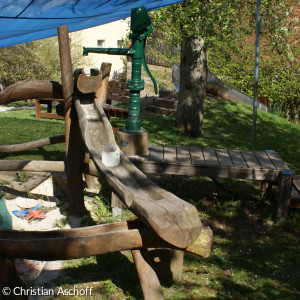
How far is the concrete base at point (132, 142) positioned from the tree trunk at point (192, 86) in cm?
416

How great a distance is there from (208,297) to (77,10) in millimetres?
3149

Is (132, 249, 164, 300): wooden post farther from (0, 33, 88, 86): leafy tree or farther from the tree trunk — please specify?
(0, 33, 88, 86): leafy tree

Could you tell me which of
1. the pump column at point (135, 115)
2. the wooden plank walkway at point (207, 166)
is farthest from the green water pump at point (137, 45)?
the wooden plank walkway at point (207, 166)

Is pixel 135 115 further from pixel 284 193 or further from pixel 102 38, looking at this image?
pixel 102 38

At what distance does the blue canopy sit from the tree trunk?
3.67m

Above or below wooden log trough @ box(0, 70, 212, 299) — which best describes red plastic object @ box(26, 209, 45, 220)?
below

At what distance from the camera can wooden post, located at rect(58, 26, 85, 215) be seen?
4246 millimetres

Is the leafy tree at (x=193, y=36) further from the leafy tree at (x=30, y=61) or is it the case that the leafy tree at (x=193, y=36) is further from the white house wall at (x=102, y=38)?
the white house wall at (x=102, y=38)

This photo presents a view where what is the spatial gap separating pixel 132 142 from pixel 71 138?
0.77 meters

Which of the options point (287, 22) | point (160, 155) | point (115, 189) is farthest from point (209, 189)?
point (287, 22)

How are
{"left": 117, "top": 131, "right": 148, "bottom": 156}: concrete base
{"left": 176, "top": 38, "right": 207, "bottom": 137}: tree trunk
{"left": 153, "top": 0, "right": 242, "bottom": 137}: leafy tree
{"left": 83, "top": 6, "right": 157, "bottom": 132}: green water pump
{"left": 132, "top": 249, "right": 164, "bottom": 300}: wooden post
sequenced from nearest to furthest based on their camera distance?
{"left": 132, "top": 249, "right": 164, "bottom": 300}: wooden post
{"left": 83, "top": 6, "right": 157, "bottom": 132}: green water pump
{"left": 117, "top": 131, "right": 148, "bottom": 156}: concrete base
{"left": 153, "top": 0, "right": 242, "bottom": 137}: leafy tree
{"left": 176, "top": 38, "right": 207, "bottom": 137}: tree trunk

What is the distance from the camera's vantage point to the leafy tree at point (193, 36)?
8.26 metres

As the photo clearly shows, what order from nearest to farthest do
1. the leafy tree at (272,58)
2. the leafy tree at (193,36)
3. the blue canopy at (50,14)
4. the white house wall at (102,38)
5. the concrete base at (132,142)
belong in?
the blue canopy at (50,14) → the concrete base at (132,142) → the leafy tree at (193,36) → the leafy tree at (272,58) → the white house wall at (102,38)

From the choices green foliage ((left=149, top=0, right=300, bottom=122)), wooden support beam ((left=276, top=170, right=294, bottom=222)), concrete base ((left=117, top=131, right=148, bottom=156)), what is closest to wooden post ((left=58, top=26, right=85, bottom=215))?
concrete base ((left=117, top=131, right=148, bottom=156))
